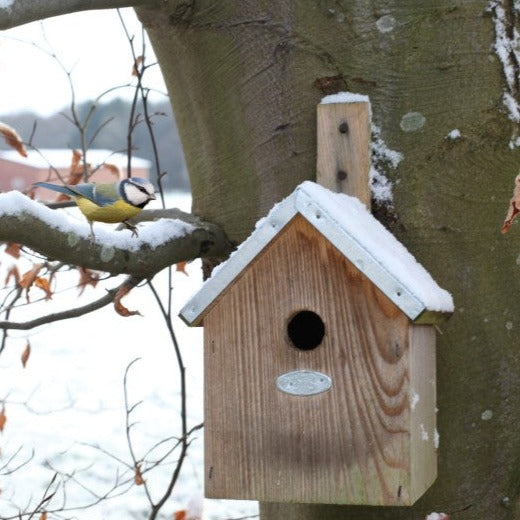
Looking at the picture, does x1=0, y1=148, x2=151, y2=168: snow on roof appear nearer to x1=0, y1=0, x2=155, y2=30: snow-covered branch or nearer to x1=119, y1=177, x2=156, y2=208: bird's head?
x1=119, y1=177, x2=156, y2=208: bird's head

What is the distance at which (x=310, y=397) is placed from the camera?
6.46 ft

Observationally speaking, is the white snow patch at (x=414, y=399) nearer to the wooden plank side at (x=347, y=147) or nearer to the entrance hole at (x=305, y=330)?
the entrance hole at (x=305, y=330)

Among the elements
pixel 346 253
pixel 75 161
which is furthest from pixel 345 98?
pixel 75 161

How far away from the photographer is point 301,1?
2.21 m

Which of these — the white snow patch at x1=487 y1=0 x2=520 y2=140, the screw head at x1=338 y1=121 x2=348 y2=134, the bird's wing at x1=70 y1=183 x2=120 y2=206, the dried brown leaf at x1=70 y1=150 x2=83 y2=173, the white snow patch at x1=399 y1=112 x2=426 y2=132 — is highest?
the dried brown leaf at x1=70 y1=150 x2=83 y2=173

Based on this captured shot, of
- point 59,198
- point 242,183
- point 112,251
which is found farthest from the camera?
point 59,198

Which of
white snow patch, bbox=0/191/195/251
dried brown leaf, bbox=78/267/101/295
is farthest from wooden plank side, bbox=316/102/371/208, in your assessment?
dried brown leaf, bbox=78/267/101/295

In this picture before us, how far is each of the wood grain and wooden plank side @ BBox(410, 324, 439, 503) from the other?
1cm

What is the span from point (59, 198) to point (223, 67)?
3.80 feet

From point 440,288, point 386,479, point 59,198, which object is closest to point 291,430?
point 386,479

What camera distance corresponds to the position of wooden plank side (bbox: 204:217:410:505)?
75.9 inches

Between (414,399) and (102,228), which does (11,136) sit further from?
(414,399)

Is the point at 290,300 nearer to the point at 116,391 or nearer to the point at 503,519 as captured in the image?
the point at 503,519

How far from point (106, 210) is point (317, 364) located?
616mm
